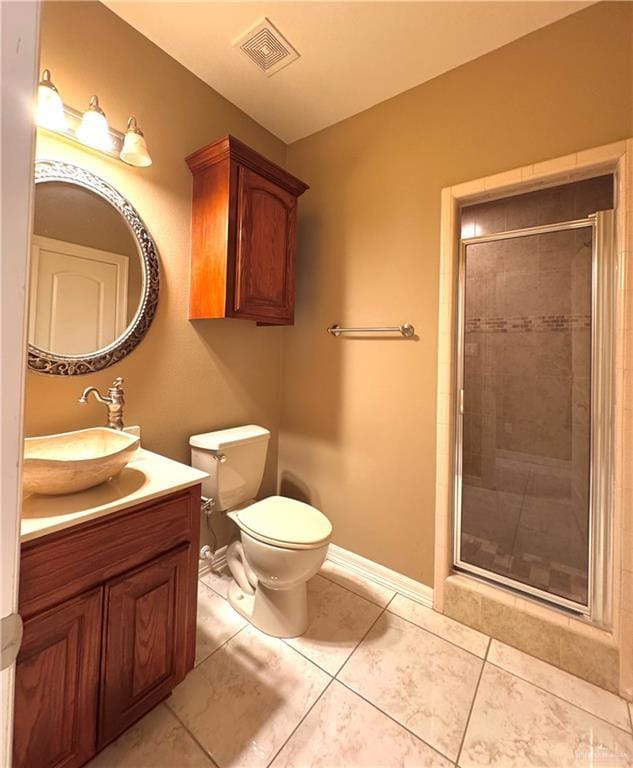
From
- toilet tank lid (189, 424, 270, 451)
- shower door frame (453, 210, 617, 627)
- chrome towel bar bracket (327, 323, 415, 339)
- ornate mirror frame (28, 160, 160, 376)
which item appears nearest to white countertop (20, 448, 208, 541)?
toilet tank lid (189, 424, 270, 451)

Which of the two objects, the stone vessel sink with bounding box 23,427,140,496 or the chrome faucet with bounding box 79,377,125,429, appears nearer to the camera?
the stone vessel sink with bounding box 23,427,140,496

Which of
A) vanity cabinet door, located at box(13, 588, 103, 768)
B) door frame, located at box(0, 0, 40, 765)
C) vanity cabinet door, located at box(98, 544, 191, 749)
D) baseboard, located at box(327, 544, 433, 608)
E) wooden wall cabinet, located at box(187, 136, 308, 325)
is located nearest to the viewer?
door frame, located at box(0, 0, 40, 765)

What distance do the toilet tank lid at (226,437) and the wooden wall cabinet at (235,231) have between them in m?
0.59

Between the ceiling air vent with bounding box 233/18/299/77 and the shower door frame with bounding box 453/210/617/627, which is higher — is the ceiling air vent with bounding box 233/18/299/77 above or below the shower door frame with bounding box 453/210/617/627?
above

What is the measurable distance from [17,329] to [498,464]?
1886 mm

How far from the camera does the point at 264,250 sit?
1669 mm

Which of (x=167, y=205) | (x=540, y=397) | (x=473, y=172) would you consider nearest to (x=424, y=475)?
(x=540, y=397)

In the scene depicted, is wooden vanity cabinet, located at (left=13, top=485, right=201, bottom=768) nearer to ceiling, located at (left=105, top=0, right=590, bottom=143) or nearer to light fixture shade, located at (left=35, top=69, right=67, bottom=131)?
light fixture shade, located at (left=35, top=69, right=67, bottom=131)

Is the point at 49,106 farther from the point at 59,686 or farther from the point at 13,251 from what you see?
the point at 59,686

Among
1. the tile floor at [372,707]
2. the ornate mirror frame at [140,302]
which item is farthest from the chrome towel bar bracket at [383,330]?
the tile floor at [372,707]

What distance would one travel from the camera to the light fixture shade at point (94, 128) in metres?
1.19

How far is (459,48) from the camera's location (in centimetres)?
146

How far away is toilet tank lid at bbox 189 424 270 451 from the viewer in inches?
62.5

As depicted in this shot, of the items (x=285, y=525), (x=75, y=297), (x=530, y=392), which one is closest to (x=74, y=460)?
(x=75, y=297)
